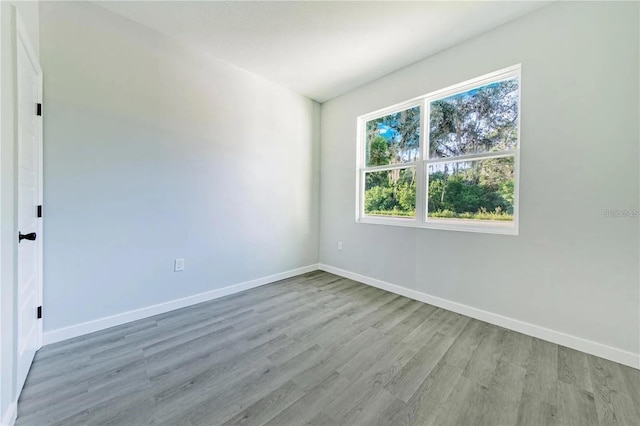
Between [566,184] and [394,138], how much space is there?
69.1 inches

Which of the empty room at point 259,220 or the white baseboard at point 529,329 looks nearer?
the empty room at point 259,220

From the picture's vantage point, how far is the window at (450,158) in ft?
7.63

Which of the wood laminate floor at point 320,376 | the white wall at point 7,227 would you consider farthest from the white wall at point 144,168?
the white wall at point 7,227

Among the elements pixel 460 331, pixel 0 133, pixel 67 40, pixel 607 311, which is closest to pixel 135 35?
pixel 67 40

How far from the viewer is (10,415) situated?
3.93ft

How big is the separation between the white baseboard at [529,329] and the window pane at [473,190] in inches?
35.5

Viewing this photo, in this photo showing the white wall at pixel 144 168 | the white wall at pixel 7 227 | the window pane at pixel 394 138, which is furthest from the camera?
the window pane at pixel 394 138

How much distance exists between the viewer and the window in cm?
232

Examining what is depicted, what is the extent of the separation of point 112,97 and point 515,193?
143 inches

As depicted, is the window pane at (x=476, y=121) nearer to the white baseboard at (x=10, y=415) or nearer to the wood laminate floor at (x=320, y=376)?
the wood laminate floor at (x=320, y=376)

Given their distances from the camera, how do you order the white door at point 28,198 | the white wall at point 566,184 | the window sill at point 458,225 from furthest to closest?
the window sill at point 458,225 → the white wall at point 566,184 → the white door at point 28,198

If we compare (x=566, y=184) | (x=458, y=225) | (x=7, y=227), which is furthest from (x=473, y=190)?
(x=7, y=227)

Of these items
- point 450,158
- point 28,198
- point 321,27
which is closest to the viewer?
point 28,198

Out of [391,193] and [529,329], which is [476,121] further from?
[529,329]
